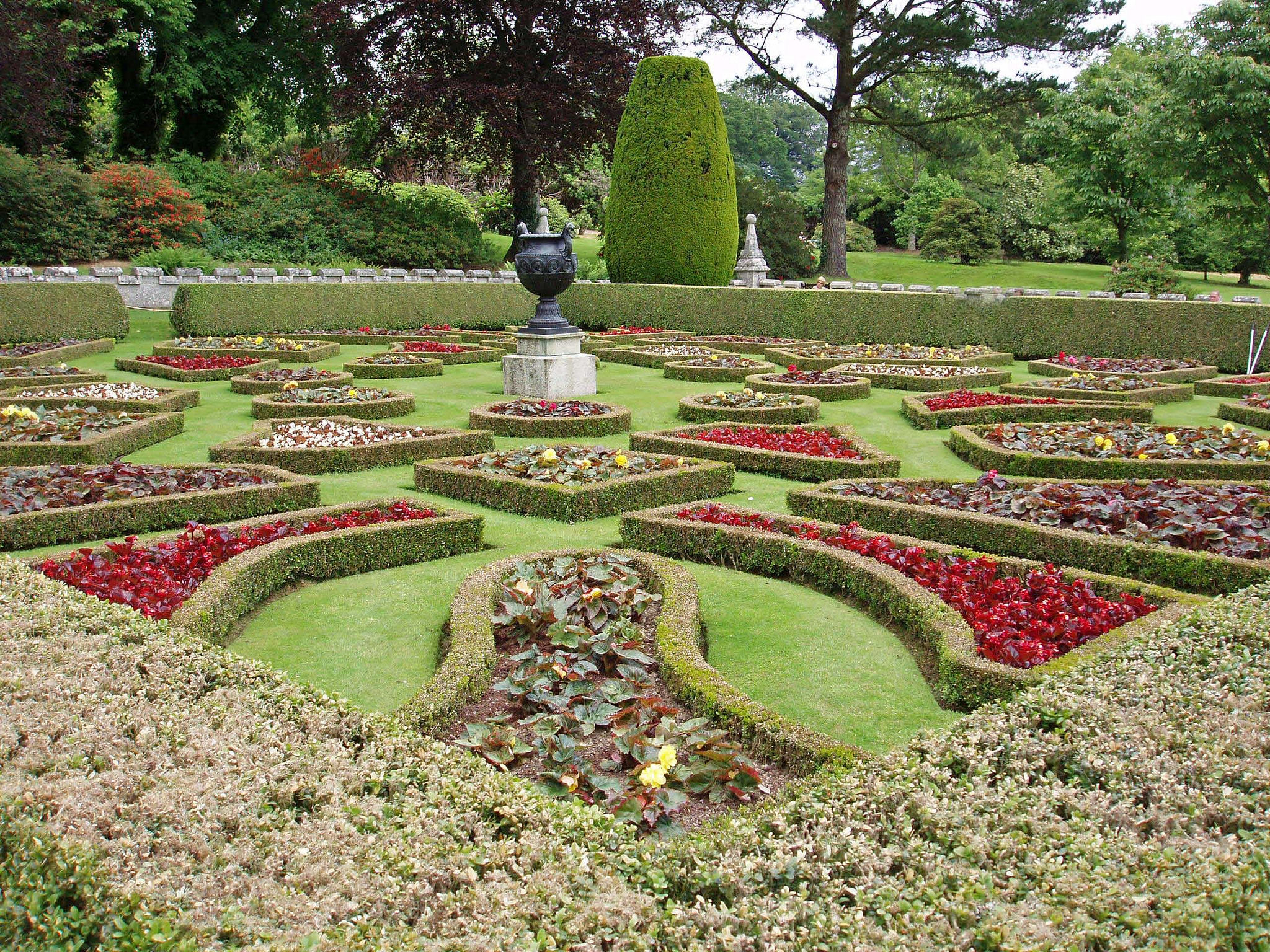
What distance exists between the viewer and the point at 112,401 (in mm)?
10883

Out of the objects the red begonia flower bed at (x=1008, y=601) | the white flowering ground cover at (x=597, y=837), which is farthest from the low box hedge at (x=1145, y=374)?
the white flowering ground cover at (x=597, y=837)

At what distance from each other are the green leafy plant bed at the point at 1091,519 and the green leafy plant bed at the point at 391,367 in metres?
9.54

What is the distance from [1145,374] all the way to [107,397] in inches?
538

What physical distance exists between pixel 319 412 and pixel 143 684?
315 inches

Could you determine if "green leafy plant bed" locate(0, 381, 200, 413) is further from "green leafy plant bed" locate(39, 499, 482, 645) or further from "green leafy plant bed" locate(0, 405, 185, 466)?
"green leafy plant bed" locate(39, 499, 482, 645)

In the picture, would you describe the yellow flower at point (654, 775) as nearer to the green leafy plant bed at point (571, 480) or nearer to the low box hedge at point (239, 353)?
the green leafy plant bed at point (571, 480)

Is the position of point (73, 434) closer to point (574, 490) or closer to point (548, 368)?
point (574, 490)

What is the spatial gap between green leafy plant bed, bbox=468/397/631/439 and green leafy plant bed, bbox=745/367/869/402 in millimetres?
2598

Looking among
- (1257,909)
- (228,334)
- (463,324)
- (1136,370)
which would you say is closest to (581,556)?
(1257,909)

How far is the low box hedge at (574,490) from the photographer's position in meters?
7.61

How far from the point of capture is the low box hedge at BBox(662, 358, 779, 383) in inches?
598

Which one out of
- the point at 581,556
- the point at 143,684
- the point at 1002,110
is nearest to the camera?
the point at 143,684

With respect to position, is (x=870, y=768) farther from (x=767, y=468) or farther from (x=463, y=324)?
(x=463, y=324)

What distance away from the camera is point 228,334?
1894cm
